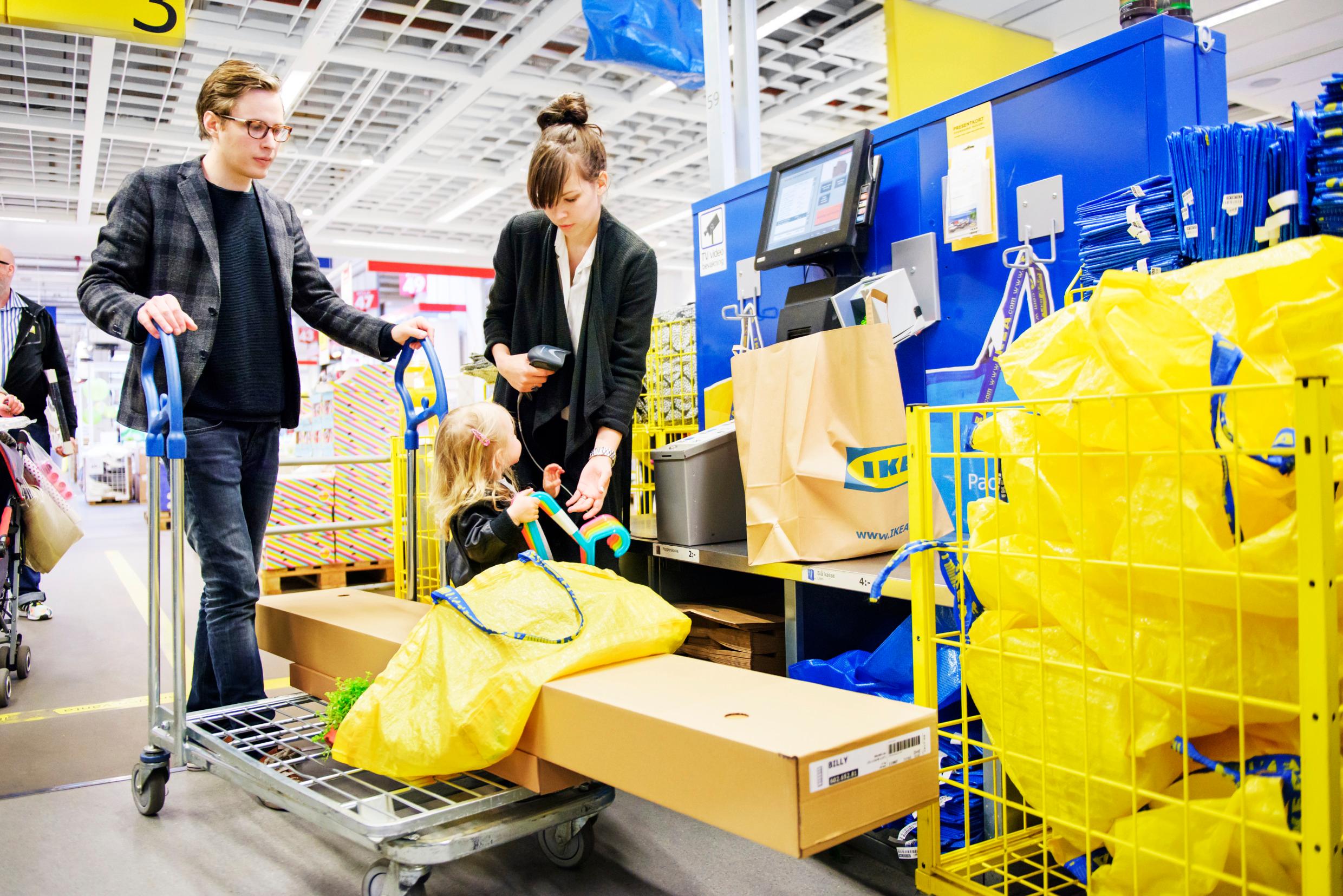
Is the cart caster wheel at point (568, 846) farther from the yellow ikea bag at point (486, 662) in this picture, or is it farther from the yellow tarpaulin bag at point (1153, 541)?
the yellow tarpaulin bag at point (1153, 541)

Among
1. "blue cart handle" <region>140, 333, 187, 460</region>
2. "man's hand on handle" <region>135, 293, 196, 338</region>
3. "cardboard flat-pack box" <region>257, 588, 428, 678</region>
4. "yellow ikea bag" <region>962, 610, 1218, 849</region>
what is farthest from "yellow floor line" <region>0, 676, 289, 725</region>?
"yellow ikea bag" <region>962, 610, 1218, 849</region>

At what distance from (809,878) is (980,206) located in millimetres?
1730

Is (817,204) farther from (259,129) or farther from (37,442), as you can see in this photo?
(37,442)

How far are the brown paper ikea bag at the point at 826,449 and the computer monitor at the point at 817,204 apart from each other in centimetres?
64

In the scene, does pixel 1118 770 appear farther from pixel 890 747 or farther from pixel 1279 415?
pixel 1279 415

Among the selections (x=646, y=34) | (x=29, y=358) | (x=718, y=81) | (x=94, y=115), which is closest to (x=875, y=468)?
(x=718, y=81)

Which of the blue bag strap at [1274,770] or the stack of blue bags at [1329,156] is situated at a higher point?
the stack of blue bags at [1329,156]

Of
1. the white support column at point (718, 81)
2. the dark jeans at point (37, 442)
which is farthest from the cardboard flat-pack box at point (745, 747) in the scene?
the dark jeans at point (37, 442)

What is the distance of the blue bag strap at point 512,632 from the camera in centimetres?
188

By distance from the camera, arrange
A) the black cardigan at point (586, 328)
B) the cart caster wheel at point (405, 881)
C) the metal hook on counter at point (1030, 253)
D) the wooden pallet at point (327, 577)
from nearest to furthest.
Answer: the cart caster wheel at point (405, 881) < the metal hook on counter at point (1030, 253) < the black cardigan at point (586, 328) < the wooden pallet at point (327, 577)

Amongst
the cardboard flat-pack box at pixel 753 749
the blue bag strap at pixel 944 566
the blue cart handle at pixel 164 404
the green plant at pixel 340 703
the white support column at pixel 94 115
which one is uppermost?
the white support column at pixel 94 115

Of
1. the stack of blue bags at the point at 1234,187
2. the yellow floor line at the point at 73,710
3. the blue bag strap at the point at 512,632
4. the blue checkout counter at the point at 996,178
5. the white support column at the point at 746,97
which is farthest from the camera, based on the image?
the white support column at the point at 746,97

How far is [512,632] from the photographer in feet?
6.24

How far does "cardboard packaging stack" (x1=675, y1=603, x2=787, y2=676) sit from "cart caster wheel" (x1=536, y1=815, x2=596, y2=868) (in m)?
0.65
